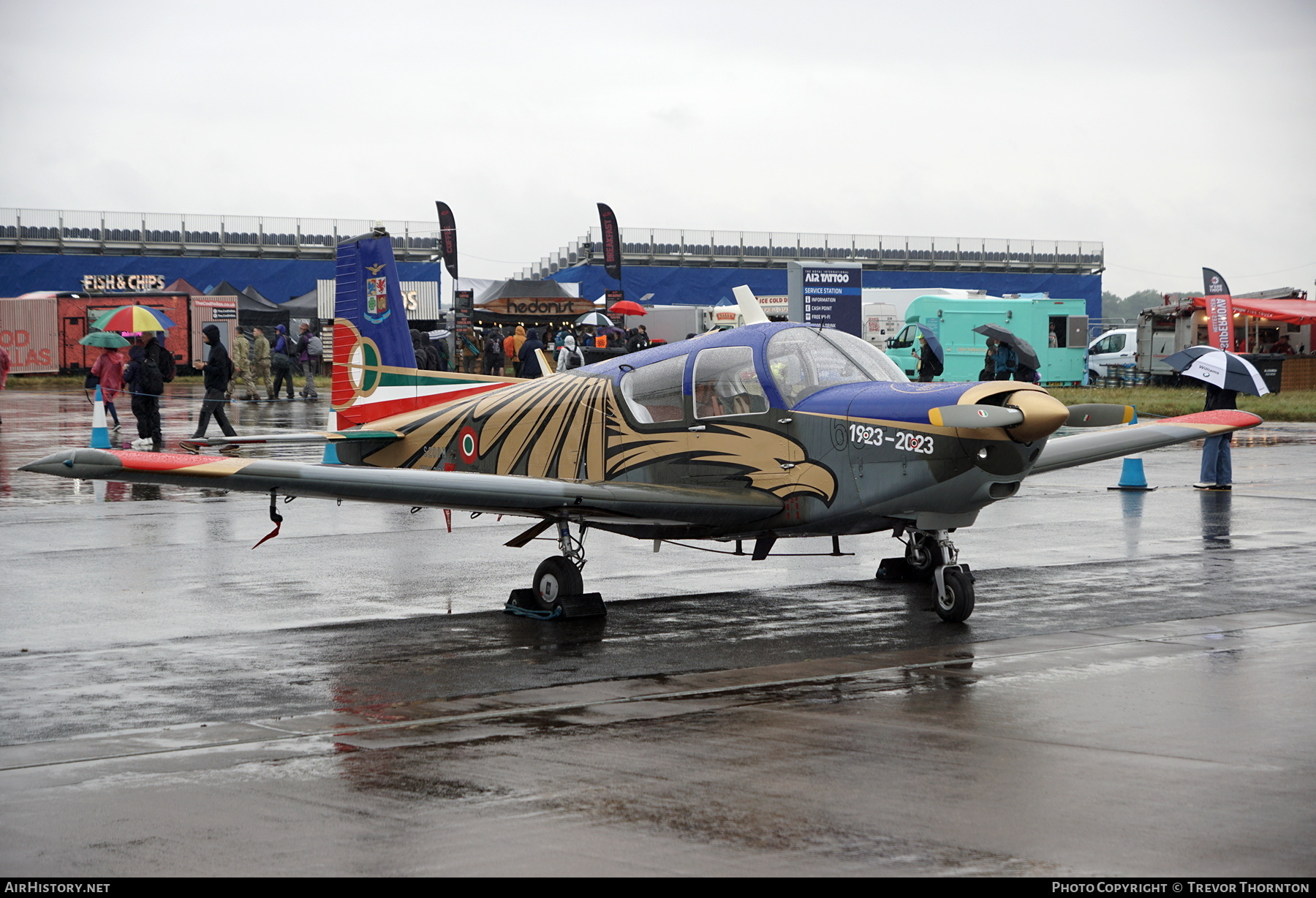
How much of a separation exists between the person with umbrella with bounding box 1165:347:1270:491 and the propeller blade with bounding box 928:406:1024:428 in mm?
9516

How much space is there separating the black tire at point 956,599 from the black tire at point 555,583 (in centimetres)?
271

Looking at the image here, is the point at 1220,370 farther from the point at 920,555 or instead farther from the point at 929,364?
the point at 920,555

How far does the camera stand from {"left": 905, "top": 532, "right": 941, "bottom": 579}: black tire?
11.6 m

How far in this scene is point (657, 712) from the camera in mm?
7328

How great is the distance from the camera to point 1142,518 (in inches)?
625

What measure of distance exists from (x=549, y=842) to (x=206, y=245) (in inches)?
2992

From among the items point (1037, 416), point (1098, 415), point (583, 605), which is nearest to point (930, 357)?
point (1098, 415)

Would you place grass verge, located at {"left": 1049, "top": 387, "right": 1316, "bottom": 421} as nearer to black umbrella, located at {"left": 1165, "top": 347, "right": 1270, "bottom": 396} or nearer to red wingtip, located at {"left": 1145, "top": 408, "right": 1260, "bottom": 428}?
black umbrella, located at {"left": 1165, "top": 347, "right": 1270, "bottom": 396}

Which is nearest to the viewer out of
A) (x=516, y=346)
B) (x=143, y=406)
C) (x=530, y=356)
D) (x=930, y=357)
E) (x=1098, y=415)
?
(x=1098, y=415)

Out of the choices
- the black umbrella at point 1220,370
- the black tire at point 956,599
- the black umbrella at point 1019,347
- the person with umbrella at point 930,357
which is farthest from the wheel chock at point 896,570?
the person with umbrella at point 930,357

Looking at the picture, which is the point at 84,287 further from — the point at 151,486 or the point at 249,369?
the point at 151,486

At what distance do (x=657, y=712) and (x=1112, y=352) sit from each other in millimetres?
48516

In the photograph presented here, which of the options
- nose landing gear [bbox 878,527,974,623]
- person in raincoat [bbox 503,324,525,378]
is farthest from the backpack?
nose landing gear [bbox 878,527,974,623]

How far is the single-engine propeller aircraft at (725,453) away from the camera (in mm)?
9086
